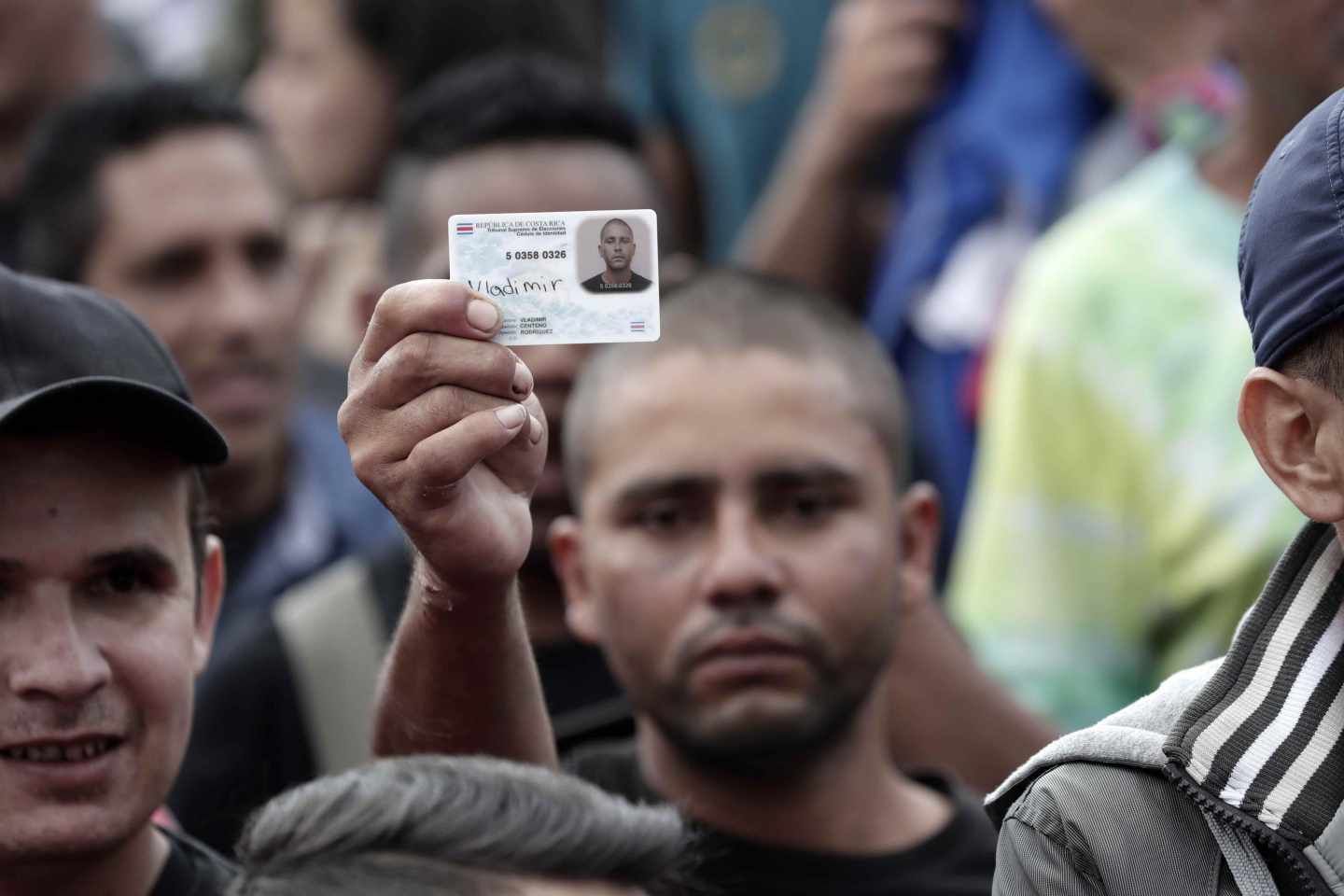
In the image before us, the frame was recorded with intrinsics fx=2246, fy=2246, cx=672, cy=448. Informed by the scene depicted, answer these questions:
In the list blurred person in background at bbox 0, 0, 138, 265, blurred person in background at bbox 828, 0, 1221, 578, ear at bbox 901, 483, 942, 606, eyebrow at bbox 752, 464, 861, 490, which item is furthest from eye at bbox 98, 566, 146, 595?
blurred person in background at bbox 0, 0, 138, 265

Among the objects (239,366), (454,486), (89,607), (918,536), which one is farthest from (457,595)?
(239,366)

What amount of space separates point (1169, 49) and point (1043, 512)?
120 centimetres

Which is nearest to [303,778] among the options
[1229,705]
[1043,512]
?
[1043,512]

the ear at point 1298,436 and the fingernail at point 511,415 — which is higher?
the fingernail at point 511,415

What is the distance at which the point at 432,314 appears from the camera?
2.27 m

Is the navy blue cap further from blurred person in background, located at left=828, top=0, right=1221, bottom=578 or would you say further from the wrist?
blurred person in background, located at left=828, top=0, right=1221, bottom=578

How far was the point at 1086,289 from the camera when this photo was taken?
436 centimetres

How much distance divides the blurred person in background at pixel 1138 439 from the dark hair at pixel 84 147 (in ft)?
7.03

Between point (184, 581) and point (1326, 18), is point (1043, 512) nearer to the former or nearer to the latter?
point (1326, 18)

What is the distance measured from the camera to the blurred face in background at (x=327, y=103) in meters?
6.11

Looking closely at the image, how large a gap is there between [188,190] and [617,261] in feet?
10.1

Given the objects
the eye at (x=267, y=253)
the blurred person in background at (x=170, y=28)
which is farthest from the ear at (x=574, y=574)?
the blurred person in background at (x=170, y=28)

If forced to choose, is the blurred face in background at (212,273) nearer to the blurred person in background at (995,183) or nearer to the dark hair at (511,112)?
the dark hair at (511,112)

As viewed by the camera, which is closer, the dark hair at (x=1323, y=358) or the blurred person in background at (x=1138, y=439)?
the dark hair at (x=1323, y=358)
